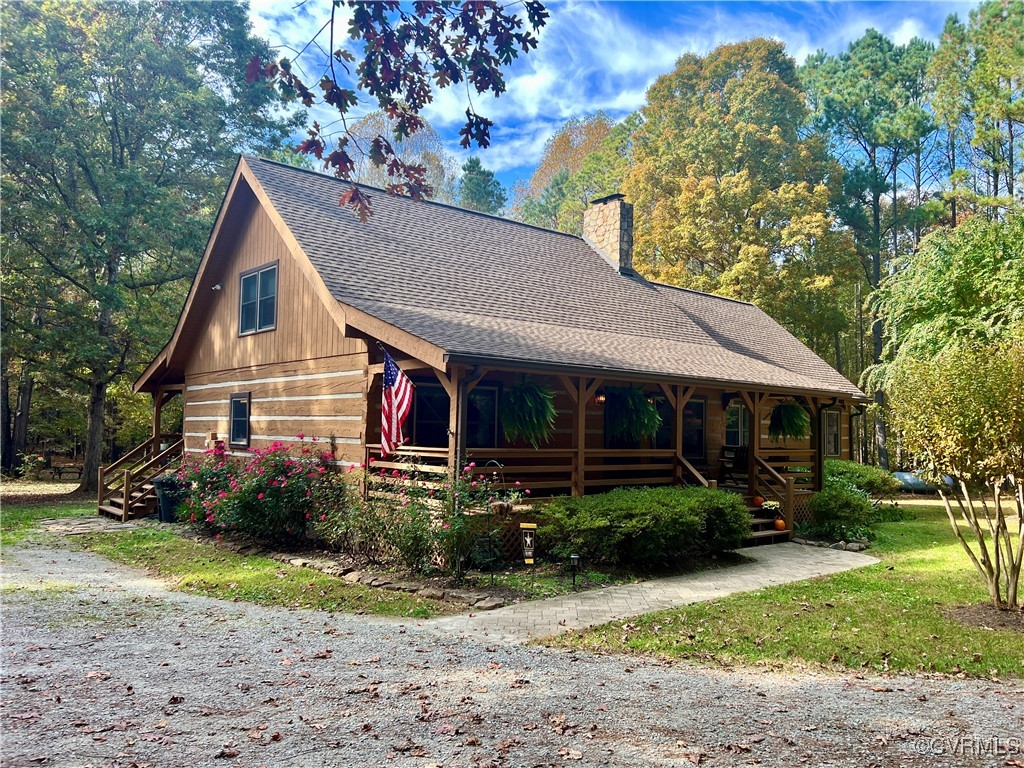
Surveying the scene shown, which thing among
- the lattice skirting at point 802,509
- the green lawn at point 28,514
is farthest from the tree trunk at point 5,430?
the lattice skirting at point 802,509

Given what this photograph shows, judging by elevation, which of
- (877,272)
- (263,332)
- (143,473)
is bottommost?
(143,473)

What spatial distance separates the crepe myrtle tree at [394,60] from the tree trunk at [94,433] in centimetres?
2069

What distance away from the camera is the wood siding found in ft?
42.6

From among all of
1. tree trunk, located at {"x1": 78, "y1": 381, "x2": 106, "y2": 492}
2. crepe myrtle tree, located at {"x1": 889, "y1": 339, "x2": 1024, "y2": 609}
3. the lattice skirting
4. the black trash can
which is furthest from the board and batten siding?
the lattice skirting

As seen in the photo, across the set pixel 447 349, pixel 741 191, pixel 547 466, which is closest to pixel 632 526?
pixel 547 466

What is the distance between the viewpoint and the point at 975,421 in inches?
298

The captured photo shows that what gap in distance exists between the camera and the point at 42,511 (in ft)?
57.9

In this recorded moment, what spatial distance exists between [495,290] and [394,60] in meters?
9.49

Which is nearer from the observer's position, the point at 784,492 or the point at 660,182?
the point at 784,492

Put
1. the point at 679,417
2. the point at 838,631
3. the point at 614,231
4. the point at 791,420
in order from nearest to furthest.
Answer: the point at 838,631
the point at 679,417
the point at 791,420
the point at 614,231

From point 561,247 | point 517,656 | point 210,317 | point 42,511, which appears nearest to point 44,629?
point 517,656

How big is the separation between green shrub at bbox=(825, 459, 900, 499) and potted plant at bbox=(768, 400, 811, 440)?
132 inches

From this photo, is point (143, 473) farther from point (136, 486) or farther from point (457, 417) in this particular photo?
point (457, 417)

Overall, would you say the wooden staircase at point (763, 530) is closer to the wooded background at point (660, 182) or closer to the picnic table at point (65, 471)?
the wooded background at point (660, 182)
